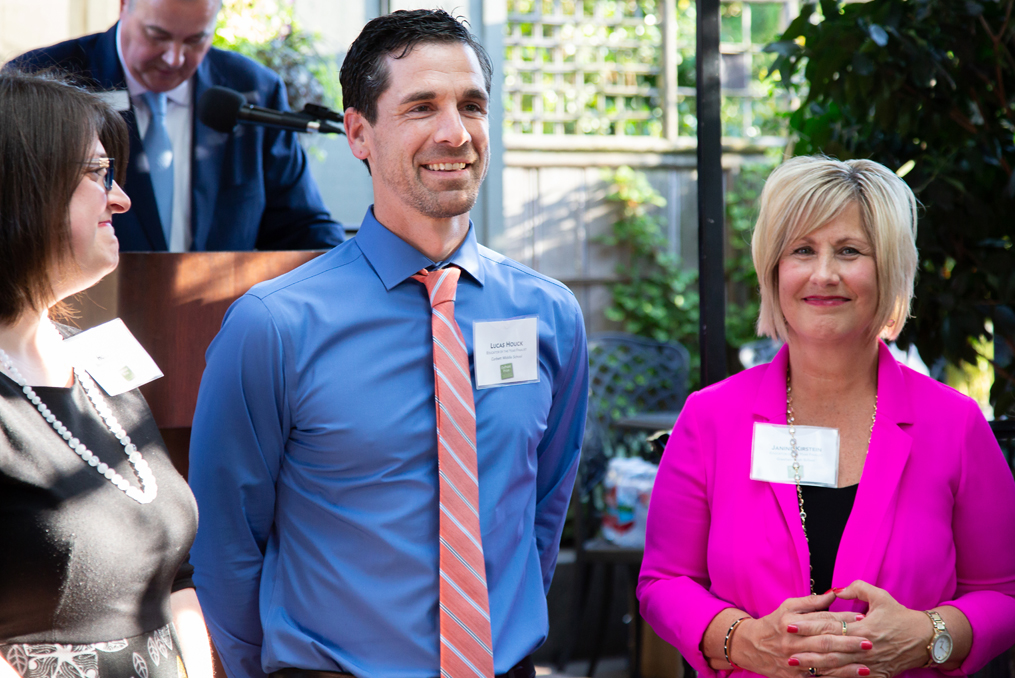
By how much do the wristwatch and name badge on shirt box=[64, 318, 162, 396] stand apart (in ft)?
4.36

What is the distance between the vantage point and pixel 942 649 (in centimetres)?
154

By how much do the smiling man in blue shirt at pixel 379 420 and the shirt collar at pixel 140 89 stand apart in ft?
3.69

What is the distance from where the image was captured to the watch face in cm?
153

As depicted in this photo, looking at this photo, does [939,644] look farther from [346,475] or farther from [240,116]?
[240,116]

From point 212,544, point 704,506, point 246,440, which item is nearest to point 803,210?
point 704,506

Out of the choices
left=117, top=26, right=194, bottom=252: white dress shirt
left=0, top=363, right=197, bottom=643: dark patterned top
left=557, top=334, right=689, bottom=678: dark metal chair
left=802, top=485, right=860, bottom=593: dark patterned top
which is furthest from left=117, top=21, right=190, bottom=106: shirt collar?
left=557, top=334, right=689, bottom=678: dark metal chair

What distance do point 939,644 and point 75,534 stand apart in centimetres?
134

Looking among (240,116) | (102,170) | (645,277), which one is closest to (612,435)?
(645,277)

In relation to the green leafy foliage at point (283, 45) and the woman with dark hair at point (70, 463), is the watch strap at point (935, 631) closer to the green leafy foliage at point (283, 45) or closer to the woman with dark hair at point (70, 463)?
the woman with dark hair at point (70, 463)

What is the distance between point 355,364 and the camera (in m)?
1.44

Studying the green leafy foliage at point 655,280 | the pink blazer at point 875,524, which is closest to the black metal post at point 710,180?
the pink blazer at point 875,524

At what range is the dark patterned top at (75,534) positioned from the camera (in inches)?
45.8

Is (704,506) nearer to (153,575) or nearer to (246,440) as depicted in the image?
(246,440)

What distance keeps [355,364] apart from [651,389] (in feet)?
13.9
